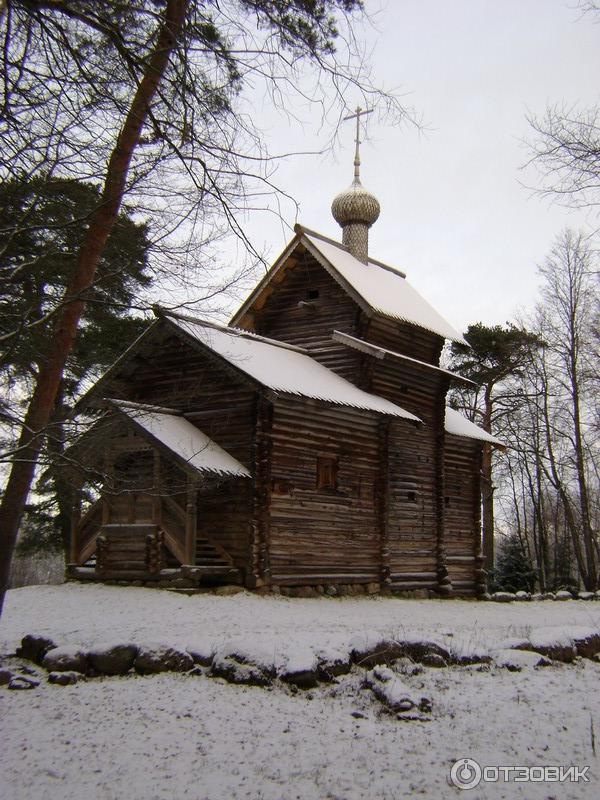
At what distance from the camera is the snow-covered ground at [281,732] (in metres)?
6.08

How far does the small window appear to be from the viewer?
19484 mm

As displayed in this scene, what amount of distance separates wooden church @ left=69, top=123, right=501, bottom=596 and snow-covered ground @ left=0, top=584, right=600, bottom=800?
5554 mm

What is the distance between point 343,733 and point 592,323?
77.5ft

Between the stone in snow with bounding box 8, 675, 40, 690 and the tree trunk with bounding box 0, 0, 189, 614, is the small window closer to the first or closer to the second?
the tree trunk with bounding box 0, 0, 189, 614

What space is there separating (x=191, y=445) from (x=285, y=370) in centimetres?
343

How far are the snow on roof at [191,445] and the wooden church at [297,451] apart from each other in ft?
0.18

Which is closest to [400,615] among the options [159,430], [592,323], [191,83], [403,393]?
[159,430]

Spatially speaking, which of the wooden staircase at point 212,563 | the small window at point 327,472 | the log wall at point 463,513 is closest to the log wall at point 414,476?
the log wall at point 463,513

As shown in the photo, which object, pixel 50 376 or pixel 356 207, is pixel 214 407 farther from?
pixel 356 207

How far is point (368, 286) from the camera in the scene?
2320 cm

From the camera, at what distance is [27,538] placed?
83.2ft

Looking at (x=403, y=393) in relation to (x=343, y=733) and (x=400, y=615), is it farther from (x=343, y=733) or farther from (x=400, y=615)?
(x=343, y=733)

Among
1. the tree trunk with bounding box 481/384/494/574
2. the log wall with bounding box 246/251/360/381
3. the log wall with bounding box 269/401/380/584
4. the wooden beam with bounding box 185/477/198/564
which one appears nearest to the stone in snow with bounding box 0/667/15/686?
the wooden beam with bounding box 185/477/198/564

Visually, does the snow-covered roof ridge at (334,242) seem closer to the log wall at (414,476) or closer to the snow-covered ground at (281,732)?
the log wall at (414,476)
